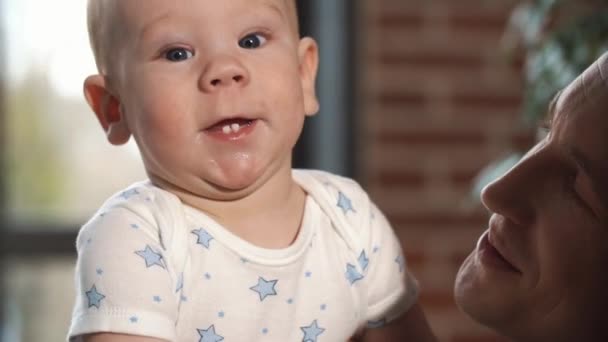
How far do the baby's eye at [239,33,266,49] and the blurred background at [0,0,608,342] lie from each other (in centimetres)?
→ 236

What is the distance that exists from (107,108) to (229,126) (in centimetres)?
15

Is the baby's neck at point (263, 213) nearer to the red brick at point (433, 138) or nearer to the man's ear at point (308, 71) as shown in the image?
the man's ear at point (308, 71)

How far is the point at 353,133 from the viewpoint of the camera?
3373 mm

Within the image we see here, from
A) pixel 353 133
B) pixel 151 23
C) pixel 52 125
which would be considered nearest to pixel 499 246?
pixel 151 23

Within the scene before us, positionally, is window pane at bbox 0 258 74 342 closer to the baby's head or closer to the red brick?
the red brick

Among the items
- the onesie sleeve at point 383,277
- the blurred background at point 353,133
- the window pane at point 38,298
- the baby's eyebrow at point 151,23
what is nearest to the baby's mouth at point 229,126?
the baby's eyebrow at point 151,23

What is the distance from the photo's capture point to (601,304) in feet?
3.09

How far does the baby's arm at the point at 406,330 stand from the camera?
1.11m

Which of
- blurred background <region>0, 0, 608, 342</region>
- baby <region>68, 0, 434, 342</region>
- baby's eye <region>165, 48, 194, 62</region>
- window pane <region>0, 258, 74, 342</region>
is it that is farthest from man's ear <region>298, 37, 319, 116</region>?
window pane <region>0, 258, 74, 342</region>

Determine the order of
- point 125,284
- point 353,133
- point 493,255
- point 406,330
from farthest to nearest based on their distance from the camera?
point 353,133 < point 406,330 < point 493,255 < point 125,284

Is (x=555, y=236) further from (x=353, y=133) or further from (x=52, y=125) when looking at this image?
(x=52, y=125)

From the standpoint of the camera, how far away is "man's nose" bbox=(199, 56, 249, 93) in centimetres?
94

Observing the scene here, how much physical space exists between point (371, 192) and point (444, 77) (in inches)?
17.0

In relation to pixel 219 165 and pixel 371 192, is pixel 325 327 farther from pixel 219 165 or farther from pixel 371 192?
pixel 371 192
